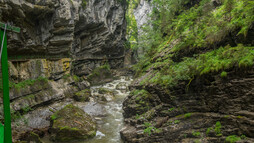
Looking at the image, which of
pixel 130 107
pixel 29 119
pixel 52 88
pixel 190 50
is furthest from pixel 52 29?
pixel 190 50

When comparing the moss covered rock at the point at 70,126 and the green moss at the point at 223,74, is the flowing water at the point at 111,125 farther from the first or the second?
the green moss at the point at 223,74

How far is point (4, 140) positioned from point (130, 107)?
7.62 meters

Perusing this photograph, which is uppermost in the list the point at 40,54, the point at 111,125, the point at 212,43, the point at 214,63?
the point at 40,54

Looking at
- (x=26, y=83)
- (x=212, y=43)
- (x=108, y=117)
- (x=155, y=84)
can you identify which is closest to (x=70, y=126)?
(x=108, y=117)

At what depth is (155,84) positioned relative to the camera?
9484 mm

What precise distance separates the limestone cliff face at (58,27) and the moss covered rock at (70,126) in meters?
8.61

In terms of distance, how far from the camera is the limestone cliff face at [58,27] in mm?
13483

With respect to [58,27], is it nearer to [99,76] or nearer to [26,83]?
[26,83]

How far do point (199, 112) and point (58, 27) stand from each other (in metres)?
16.6

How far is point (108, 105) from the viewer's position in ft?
53.1

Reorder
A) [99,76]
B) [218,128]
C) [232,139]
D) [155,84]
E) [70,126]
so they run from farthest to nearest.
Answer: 1. [99,76]
2. [70,126]
3. [155,84]
4. [218,128]
5. [232,139]

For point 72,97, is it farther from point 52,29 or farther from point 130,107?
point 130,107

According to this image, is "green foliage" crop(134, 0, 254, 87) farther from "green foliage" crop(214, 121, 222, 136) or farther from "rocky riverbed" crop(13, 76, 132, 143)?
"rocky riverbed" crop(13, 76, 132, 143)

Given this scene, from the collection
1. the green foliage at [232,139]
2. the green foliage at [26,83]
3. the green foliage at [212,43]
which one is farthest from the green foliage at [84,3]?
the green foliage at [232,139]
